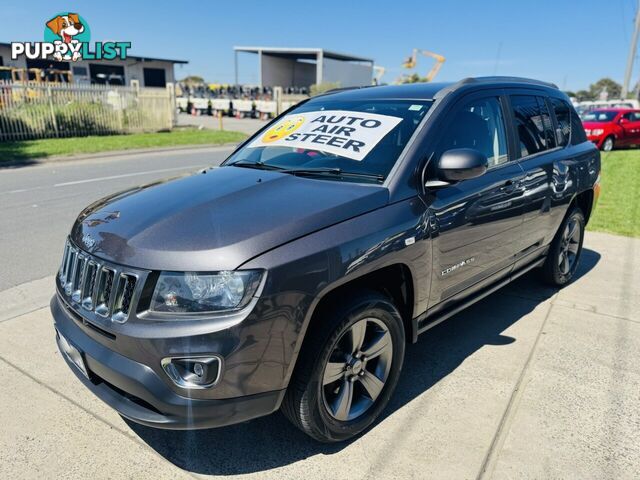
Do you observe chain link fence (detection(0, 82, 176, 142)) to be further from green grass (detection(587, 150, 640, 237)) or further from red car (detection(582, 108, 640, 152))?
green grass (detection(587, 150, 640, 237))

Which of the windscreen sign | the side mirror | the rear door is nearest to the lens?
the side mirror

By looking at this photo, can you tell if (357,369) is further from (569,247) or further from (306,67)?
(306,67)

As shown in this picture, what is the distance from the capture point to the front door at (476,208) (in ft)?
9.89

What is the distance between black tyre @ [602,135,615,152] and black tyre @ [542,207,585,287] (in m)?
15.7

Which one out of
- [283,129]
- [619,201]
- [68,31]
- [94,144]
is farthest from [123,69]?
[283,129]

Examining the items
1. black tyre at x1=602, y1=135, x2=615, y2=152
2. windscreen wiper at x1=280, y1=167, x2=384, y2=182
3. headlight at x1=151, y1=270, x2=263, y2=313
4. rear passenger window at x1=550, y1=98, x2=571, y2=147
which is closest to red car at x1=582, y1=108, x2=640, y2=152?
black tyre at x1=602, y1=135, x2=615, y2=152

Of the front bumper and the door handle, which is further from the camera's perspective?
the door handle

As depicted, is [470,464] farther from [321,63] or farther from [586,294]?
[321,63]

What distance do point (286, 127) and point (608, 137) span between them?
1848 centimetres

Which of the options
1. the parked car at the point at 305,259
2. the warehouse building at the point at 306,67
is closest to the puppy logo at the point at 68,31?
the parked car at the point at 305,259

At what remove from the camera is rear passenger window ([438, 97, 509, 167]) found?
325 centimetres

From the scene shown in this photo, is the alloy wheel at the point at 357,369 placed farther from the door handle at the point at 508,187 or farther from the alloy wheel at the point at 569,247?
the alloy wheel at the point at 569,247

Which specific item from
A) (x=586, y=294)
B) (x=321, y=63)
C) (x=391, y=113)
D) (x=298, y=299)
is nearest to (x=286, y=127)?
(x=391, y=113)

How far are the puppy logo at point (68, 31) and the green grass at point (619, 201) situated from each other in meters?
23.1
